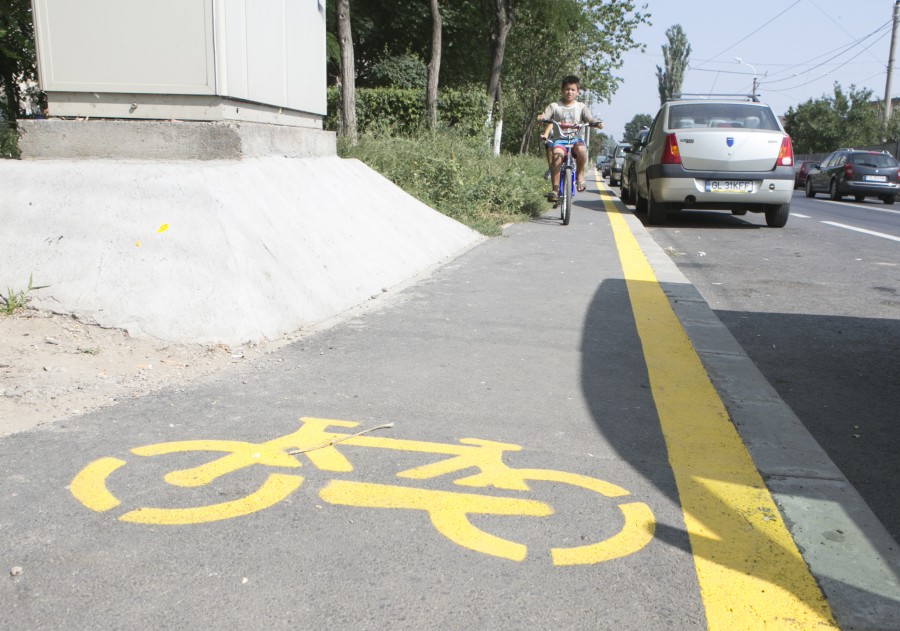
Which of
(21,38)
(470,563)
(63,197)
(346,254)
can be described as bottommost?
(470,563)

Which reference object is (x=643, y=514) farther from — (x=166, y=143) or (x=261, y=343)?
(x=166, y=143)

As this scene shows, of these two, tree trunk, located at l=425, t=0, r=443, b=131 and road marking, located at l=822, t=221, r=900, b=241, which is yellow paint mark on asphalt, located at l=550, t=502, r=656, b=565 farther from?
tree trunk, located at l=425, t=0, r=443, b=131

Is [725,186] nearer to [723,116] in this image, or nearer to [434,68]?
[723,116]

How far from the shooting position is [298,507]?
7.79 feet

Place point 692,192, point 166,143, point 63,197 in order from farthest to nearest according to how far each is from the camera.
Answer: point 692,192, point 166,143, point 63,197

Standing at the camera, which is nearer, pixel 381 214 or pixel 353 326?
pixel 353 326

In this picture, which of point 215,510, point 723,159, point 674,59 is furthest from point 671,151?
point 674,59

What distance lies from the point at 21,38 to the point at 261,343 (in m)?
11.7

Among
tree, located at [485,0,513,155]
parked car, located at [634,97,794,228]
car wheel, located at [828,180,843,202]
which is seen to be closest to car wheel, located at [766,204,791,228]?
parked car, located at [634,97,794,228]

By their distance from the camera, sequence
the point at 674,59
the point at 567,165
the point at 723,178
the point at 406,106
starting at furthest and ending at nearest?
1. the point at 674,59
2. the point at 406,106
3. the point at 723,178
4. the point at 567,165

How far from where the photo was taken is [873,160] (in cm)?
2344

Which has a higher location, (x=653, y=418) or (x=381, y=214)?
(x=381, y=214)

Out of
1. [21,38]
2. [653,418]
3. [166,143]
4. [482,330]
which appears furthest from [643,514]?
[21,38]

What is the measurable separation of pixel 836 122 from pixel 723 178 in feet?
184
